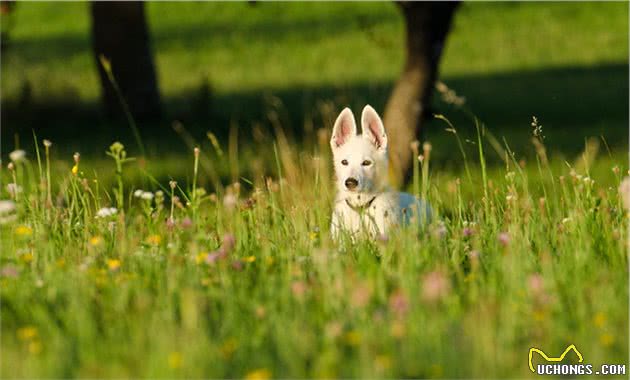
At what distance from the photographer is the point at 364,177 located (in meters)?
7.19

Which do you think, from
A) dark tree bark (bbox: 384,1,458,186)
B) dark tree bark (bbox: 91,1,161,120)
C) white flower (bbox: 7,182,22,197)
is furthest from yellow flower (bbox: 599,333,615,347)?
dark tree bark (bbox: 91,1,161,120)

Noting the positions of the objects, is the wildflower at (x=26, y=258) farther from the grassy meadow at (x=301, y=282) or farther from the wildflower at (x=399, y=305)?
the wildflower at (x=399, y=305)

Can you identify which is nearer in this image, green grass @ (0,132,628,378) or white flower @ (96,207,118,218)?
green grass @ (0,132,628,378)

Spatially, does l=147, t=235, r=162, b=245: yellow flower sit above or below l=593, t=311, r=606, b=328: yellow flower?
above

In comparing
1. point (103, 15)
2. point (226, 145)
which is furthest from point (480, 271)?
point (103, 15)

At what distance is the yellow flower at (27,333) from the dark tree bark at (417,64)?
938 centimetres

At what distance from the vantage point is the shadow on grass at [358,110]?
59.1 feet

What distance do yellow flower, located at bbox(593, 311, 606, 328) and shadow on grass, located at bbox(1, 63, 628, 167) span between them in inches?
331

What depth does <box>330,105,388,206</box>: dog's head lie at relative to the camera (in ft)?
23.6

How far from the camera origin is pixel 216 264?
604cm

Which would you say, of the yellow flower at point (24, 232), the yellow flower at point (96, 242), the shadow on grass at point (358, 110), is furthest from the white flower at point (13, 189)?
the shadow on grass at point (358, 110)

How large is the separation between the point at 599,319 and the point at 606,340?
93 millimetres

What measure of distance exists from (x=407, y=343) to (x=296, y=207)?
227cm

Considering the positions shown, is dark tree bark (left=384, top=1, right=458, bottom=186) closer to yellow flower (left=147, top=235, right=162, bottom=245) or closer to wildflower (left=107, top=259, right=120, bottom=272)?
yellow flower (left=147, top=235, right=162, bottom=245)
